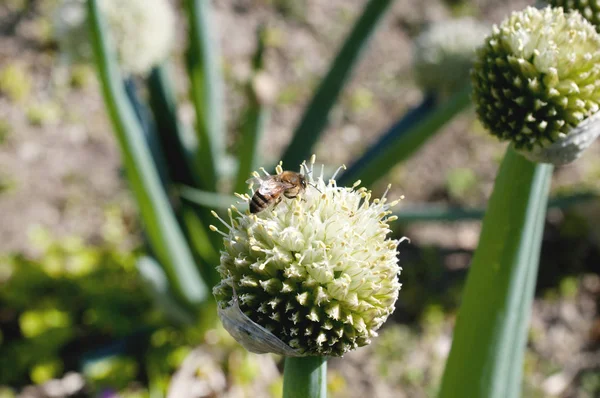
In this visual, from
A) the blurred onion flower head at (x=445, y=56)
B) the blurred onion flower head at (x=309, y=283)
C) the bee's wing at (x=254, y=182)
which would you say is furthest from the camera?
the blurred onion flower head at (x=445, y=56)

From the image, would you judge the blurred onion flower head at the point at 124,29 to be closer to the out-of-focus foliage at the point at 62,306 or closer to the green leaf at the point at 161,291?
the green leaf at the point at 161,291

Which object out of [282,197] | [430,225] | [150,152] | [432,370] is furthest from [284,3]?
[282,197]

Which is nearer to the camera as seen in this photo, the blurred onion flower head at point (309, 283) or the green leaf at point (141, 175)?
the blurred onion flower head at point (309, 283)

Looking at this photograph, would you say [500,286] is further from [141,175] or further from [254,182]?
[141,175]

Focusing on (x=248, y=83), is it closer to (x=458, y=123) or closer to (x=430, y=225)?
(x=430, y=225)

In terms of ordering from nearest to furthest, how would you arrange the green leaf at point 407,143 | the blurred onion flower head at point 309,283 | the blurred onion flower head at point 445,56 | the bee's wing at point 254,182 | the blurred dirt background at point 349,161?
the blurred onion flower head at point 309,283, the bee's wing at point 254,182, the green leaf at point 407,143, the blurred onion flower head at point 445,56, the blurred dirt background at point 349,161

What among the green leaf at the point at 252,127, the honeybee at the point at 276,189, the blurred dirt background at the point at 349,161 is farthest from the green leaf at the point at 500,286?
the blurred dirt background at the point at 349,161

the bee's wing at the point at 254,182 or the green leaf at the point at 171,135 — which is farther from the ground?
the green leaf at the point at 171,135

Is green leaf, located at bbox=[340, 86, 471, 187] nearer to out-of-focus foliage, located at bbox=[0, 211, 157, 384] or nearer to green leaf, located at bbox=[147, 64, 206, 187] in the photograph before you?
green leaf, located at bbox=[147, 64, 206, 187]
